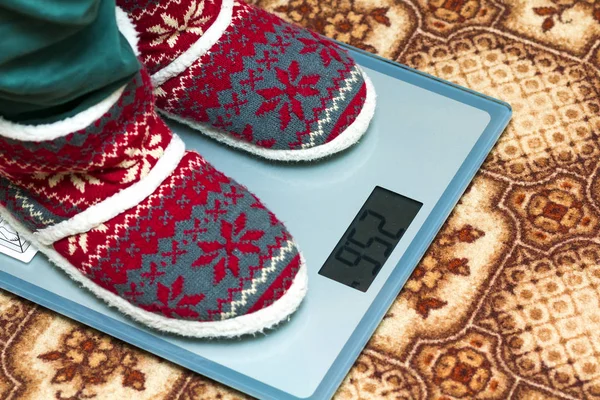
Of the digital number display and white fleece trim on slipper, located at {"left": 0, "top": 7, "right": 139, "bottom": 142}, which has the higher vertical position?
the digital number display

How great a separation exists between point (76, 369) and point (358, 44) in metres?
0.49

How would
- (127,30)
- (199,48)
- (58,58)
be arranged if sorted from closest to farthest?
1. (58,58)
2. (127,30)
3. (199,48)

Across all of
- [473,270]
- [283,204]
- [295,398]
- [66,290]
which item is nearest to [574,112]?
[473,270]

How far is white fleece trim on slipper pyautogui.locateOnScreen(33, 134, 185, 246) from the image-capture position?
0.79 m

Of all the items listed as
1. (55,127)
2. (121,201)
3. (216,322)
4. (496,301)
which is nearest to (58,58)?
(55,127)

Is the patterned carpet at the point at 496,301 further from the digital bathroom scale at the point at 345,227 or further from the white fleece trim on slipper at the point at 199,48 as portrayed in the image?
the white fleece trim on slipper at the point at 199,48

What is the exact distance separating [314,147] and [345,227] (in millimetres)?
86

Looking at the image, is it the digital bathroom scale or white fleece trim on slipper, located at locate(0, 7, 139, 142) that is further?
the digital bathroom scale

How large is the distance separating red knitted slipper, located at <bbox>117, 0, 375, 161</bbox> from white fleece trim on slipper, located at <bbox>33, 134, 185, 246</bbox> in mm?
96

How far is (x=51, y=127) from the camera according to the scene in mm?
710

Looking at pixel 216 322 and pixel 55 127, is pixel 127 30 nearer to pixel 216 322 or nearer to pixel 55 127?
pixel 55 127

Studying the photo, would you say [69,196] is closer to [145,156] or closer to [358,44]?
[145,156]

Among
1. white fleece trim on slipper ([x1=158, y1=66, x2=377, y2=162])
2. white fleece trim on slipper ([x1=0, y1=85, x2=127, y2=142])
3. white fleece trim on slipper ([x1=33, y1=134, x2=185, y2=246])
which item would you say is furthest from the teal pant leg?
white fleece trim on slipper ([x1=158, y1=66, x2=377, y2=162])

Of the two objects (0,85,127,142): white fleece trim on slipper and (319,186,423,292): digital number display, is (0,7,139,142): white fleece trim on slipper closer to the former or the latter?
(0,85,127,142): white fleece trim on slipper
